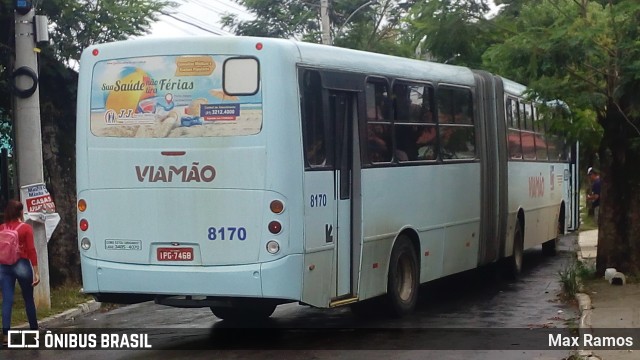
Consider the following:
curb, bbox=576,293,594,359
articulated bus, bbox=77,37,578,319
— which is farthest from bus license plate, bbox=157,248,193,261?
curb, bbox=576,293,594,359

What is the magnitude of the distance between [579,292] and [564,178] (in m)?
8.00

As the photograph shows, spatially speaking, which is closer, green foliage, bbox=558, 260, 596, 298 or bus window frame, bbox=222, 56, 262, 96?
bus window frame, bbox=222, 56, 262, 96

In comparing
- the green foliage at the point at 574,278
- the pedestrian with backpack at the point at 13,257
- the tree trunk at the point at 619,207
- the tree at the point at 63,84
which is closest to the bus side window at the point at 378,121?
the green foliage at the point at 574,278

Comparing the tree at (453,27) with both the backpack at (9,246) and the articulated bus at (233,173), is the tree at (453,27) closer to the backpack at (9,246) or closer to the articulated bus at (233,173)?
the articulated bus at (233,173)

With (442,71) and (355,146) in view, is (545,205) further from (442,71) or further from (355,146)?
(355,146)

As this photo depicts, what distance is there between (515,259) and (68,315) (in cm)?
773

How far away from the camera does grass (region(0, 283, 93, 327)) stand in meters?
14.3

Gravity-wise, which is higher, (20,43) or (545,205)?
(20,43)

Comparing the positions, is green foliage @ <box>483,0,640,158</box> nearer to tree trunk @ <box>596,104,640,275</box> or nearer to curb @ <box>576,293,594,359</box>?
tree trunk @ <box>596,104,640,275</box>

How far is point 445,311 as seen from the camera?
1418 cm

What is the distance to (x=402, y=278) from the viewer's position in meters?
13.5

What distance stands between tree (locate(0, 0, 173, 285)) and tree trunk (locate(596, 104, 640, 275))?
8.19 meters

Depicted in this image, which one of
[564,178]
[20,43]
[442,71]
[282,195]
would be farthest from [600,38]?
[564,178]

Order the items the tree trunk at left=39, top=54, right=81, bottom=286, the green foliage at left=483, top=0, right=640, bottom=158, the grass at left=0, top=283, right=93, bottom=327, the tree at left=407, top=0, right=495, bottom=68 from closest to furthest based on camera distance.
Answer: the green foliage at left=483, top=0, right=640, bottom=158
the grass at left=0, top=283, right=93, bottom=327
the tree at left=407, top=0, right=495, bottom=68
the tree trunk at left=39, top=54, right=81, bottom=286
